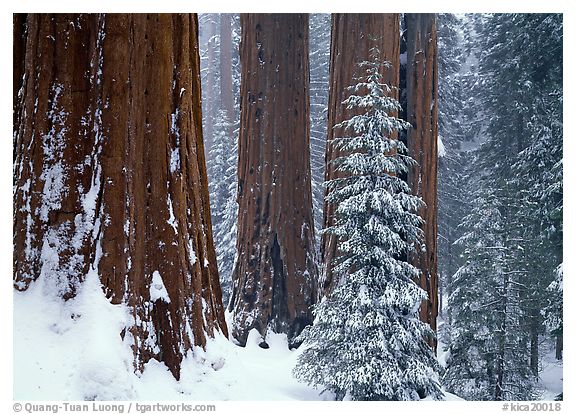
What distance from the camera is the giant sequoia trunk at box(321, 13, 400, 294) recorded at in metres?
7.48

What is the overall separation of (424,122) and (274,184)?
2.36 meters

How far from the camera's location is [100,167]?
375 centimetres

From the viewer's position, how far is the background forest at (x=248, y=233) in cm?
372

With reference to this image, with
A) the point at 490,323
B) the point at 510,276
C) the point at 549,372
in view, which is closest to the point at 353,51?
the point at 510,276

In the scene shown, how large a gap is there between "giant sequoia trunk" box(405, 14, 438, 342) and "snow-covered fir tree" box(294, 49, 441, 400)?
2464 mm

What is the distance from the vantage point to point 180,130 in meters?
4.15

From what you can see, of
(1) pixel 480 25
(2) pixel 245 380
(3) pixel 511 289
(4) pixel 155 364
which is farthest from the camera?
(1) pixel 480 25

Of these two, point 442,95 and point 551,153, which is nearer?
point 551,153

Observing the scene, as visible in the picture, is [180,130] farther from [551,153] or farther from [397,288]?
[551,153]

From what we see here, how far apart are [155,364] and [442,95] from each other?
61.4 feet

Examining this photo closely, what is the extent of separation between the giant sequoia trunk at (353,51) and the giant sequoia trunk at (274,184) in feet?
3.61

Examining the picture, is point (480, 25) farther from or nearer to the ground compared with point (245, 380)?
farther from the ground

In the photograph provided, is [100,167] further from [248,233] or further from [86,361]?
[248,233]

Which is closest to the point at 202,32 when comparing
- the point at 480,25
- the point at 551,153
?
the point at 480,25
